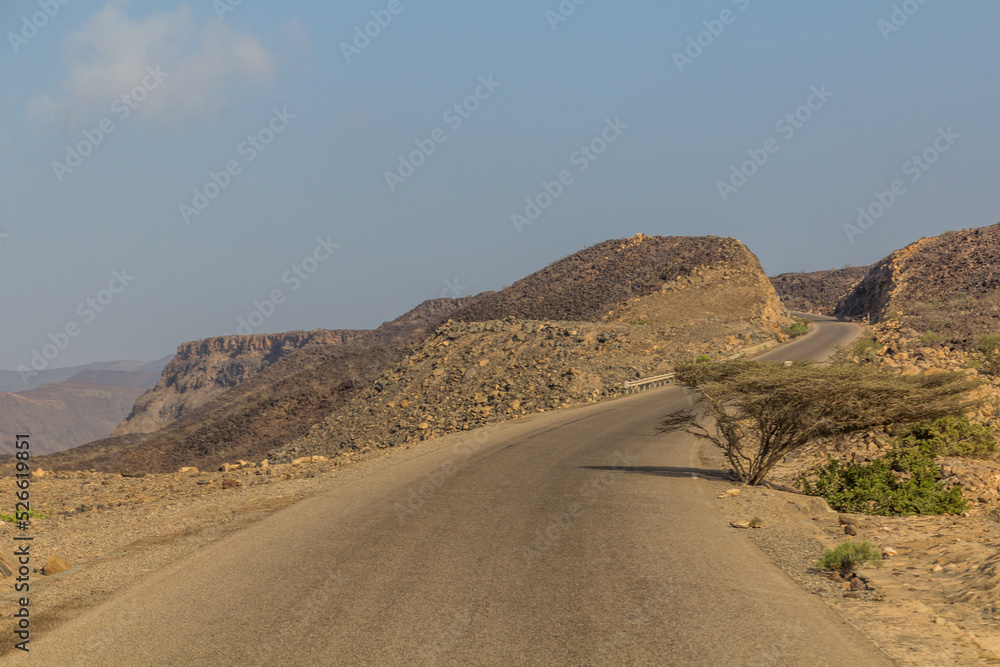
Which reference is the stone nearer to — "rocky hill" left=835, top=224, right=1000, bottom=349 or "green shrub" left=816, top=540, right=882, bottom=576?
"green shrub" left=816, top=540, right=882, bottom=576

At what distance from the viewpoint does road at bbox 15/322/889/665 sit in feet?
18.8

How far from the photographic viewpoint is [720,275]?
199ft

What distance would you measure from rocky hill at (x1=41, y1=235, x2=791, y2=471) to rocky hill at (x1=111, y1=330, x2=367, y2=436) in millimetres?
53703

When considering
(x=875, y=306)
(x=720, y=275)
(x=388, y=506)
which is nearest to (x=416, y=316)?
(x=720, y=275)

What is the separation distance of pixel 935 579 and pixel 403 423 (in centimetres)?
2362

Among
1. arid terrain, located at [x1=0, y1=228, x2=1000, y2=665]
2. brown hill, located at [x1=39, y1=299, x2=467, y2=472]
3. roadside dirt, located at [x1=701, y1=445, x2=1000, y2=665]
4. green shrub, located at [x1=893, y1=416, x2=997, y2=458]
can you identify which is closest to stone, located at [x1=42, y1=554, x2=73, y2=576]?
arid terrain, located at [x1=0, y1=228, x2=1000, y2=665]

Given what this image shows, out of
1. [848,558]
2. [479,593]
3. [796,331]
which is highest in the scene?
[796,331]

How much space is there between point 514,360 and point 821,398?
73.4 feet

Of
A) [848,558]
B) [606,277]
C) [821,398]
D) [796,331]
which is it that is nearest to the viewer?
[848,558]

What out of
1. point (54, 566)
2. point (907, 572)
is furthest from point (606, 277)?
point (54, 566)

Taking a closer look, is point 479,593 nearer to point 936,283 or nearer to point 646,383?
point 646,383

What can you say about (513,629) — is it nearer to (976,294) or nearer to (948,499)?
(948,499)

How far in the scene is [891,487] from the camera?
11.6 m

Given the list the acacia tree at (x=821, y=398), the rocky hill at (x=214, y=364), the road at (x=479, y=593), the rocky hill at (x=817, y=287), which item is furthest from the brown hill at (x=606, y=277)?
the rocky hill at (x=214, y=364)
